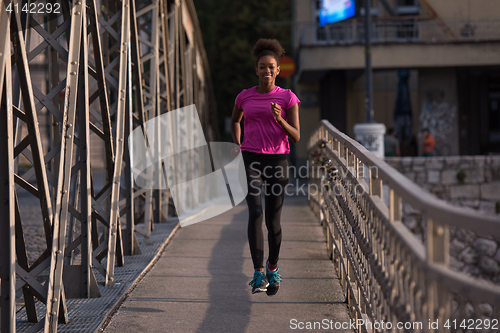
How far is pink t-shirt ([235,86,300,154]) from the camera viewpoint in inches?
164

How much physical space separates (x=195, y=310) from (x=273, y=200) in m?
0.93

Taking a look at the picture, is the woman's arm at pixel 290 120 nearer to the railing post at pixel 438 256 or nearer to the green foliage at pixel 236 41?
the railing post at pixel 438 256

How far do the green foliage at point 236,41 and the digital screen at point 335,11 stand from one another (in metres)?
14.4

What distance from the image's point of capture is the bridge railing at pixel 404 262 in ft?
5.60

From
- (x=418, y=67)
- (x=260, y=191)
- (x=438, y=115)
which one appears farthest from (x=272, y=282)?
(x=438, y=115)

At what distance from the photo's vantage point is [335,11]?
67.3ft

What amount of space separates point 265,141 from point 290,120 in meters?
0.23

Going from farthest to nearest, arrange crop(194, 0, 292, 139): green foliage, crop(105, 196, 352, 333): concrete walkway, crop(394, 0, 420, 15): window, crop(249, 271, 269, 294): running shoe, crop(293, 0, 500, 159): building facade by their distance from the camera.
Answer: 1. crop(194, 0, 292, 139): green foliage
2. crop(394, 0, 420, 15): window
3. crop(293, 0, 500, 159): building facade
4. crop(249, 271, 269, 294): running shoe
5. crop(105, 196, 352, 333): concrete walkway

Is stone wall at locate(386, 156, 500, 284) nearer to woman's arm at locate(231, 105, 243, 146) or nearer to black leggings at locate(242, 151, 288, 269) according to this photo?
woman's arm at locate(231, 105, 243, 146)

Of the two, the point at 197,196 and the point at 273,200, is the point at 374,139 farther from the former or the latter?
the point at 273,200

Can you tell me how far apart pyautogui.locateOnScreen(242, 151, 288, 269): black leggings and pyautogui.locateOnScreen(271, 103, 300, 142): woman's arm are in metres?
0.20

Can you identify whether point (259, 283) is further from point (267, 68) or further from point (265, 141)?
point (267, 68)

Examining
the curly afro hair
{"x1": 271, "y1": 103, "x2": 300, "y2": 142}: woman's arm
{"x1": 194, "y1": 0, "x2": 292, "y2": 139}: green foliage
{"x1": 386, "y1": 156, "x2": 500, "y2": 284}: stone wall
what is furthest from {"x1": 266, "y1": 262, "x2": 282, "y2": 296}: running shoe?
{"x1": 194, "y1": 0, "x2": 292, "y2": 139}: green foliage

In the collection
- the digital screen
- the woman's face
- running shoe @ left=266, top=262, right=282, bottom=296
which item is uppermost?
the digital screen
